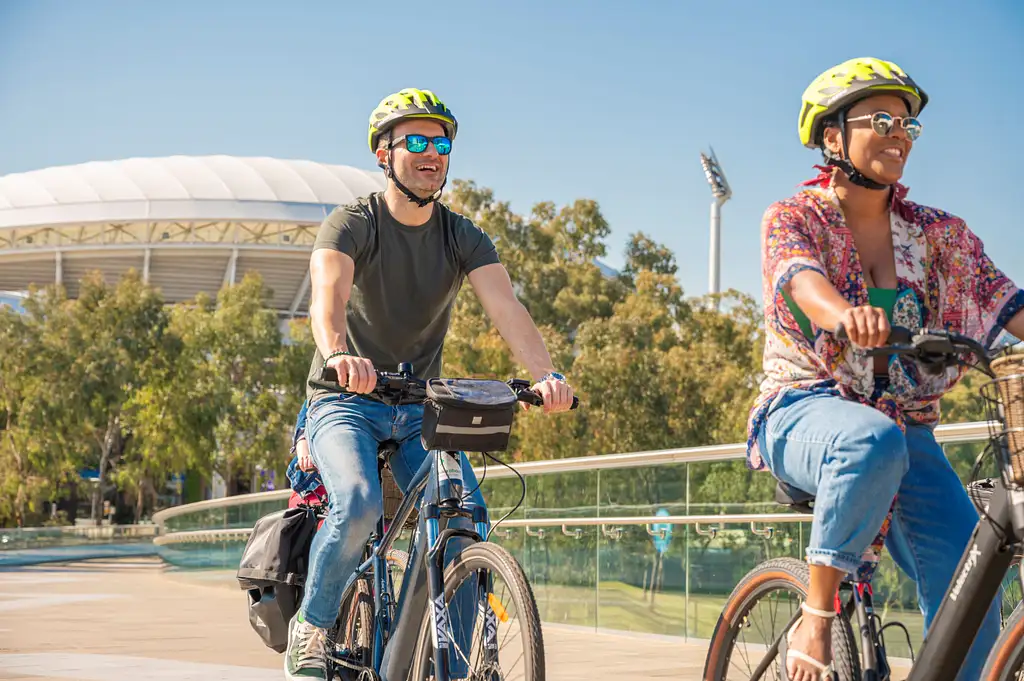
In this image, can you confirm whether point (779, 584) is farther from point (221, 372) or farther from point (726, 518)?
point (221, 372)

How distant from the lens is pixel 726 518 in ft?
28.6

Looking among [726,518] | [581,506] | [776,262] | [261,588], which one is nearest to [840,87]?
[776,262]

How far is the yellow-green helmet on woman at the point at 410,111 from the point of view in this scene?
4.38 m

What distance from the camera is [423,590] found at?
3873 millimetres

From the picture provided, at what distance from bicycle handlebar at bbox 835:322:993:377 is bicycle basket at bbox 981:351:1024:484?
81mm

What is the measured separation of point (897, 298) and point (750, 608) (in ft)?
2.96

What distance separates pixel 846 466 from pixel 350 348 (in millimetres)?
2090

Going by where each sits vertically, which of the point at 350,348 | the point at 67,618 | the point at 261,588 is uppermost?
the point at 350,348

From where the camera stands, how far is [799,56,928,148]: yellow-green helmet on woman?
3.12 m

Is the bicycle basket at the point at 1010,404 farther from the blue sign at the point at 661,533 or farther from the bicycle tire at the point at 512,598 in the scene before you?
the blue sign at the point at 661,533

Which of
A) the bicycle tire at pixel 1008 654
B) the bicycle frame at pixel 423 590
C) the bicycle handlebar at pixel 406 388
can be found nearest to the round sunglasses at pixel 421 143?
the bicycle handlebar at pixel 406 388

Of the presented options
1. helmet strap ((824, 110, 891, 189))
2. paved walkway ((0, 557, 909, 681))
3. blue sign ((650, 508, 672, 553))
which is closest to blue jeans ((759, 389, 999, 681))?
helmet strap ((824, 110, 891, 189))

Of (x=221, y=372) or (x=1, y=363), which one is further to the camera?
(x=221, y=372)

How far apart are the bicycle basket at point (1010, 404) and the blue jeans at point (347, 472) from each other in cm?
176
